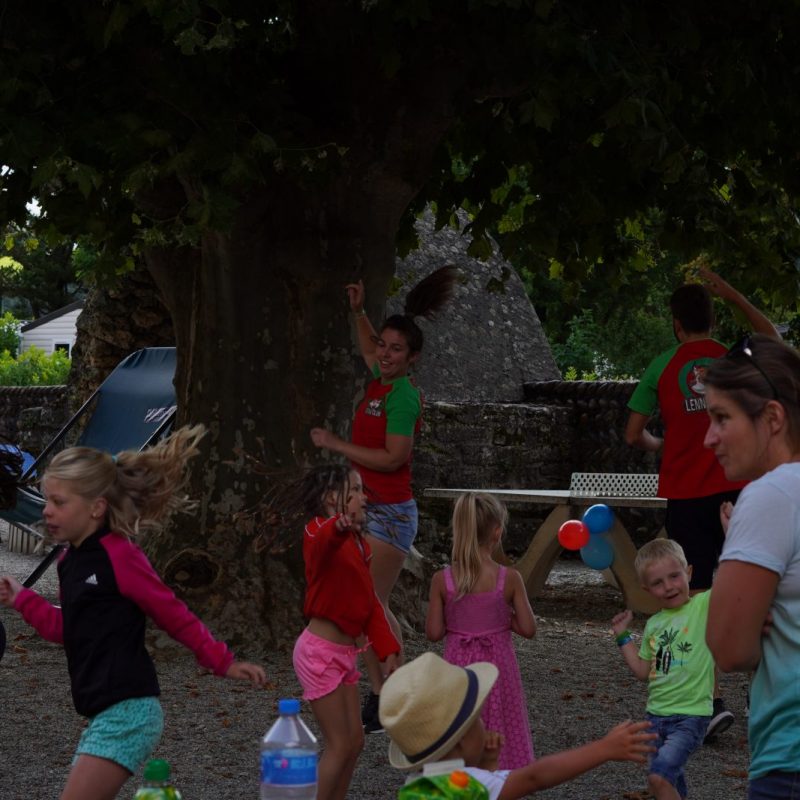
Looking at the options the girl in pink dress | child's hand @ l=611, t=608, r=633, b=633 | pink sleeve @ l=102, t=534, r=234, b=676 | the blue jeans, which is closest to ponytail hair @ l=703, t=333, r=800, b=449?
the blue jeans

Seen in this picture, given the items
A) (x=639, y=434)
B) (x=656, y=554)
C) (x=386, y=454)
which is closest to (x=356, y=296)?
(x=386, y=454)

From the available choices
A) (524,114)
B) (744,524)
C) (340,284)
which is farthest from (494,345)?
(744,524)

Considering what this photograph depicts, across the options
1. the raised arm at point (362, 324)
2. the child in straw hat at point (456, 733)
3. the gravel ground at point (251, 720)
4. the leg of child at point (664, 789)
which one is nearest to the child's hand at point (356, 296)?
the raised arm at point (362, 324)

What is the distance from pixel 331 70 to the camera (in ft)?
28.1

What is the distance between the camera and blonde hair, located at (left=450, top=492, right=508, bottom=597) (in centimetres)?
550

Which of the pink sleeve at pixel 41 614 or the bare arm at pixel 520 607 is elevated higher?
the pink sleeve at pixel 41 614

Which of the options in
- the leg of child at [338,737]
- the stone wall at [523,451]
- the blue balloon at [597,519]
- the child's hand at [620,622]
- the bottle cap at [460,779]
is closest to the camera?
the bottle cap at [460,779]

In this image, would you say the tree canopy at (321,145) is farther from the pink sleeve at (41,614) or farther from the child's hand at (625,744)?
the child's hand at (625,744)

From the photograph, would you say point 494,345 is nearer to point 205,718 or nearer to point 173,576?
point 173,576

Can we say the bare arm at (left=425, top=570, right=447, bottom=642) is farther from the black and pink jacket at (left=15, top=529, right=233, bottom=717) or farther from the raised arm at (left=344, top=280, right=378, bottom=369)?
the raised arm at (left=344, top=280, right=378, bottom=369)

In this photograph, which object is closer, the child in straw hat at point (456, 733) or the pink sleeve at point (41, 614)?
the child in straw hat at point (456, 733)

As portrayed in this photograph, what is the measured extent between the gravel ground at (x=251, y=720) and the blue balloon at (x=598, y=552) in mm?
472

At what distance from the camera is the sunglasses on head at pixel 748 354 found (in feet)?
9.80

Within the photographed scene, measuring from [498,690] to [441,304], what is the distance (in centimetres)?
300
